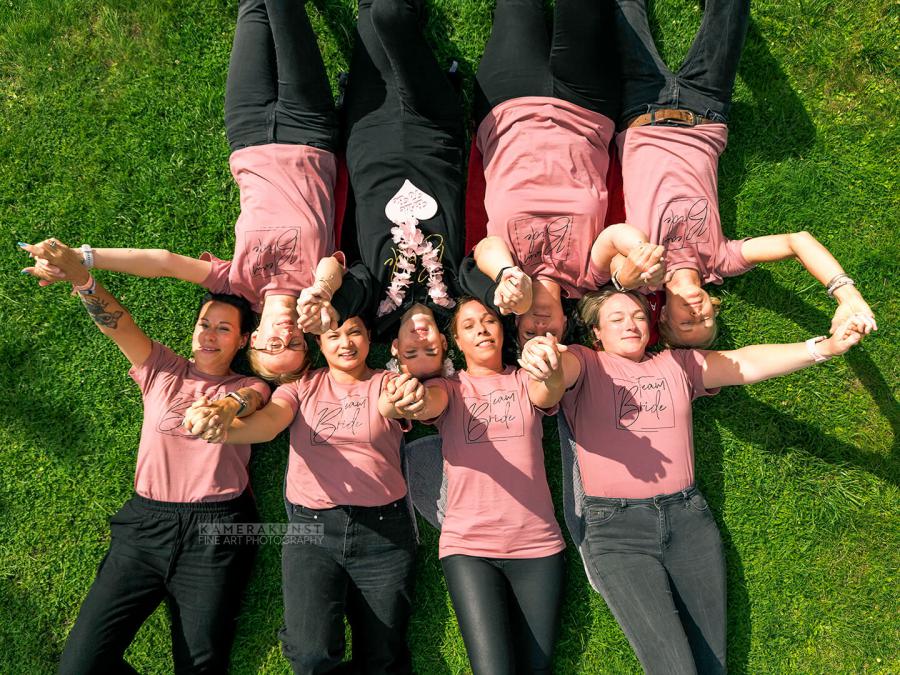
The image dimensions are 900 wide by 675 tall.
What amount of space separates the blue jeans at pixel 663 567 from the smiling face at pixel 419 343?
148 centimetres

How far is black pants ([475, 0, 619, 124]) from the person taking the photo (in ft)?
12.7

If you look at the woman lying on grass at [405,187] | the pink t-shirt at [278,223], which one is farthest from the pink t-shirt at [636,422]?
the pink t-shirt at [278,223]

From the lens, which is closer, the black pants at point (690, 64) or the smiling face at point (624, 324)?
the smiling face at point (624, 324)

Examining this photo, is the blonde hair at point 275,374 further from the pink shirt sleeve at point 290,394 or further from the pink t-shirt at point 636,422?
the pink t-shirt at point 636,422

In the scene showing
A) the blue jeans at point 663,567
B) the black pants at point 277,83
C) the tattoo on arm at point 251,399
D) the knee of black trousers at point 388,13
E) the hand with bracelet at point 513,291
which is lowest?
the blue jeans at point 663,567

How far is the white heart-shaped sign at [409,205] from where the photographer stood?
3.90 m

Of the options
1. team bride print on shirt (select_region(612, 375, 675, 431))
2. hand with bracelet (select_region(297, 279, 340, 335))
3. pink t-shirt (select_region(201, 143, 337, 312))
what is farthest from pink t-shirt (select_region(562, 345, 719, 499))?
pink t-shirt (select_region(201, 143, 337, 312))

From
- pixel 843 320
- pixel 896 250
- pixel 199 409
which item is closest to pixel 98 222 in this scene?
pixel 199 409

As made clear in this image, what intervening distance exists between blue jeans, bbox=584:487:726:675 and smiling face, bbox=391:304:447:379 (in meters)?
1.48

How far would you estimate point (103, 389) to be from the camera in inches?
171

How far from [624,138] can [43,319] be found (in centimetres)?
458

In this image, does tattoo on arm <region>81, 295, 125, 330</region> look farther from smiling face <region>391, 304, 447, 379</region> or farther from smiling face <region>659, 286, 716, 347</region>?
smiling face <region>659, 286, 716, 347</region>

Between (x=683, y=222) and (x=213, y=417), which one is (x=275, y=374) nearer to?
(x=213, y=417)

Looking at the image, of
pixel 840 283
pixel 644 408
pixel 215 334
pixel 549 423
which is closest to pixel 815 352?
pixel 840 283
